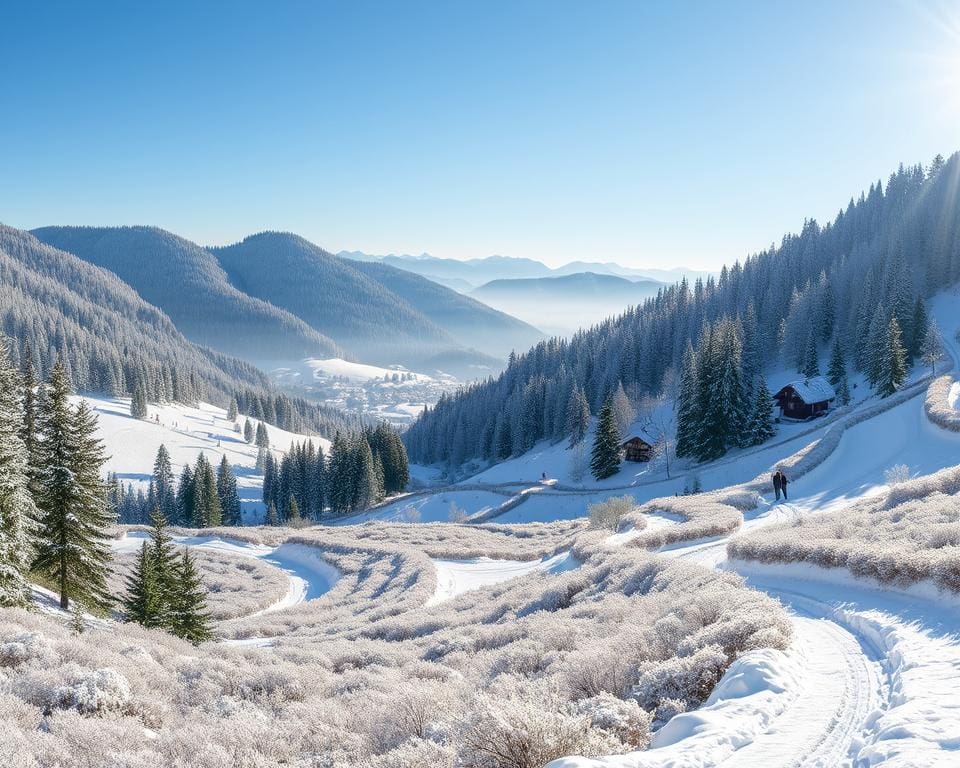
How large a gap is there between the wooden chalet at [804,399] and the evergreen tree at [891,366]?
628cm

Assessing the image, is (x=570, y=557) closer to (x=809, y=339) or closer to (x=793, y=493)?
(x=793, y=493)

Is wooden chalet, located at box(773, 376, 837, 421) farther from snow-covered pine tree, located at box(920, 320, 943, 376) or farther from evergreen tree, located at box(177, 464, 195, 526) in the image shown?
evergreen tree, located at box(177, 464, 195, 526)

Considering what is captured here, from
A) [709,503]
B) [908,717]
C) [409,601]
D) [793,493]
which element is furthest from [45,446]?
[793,493]

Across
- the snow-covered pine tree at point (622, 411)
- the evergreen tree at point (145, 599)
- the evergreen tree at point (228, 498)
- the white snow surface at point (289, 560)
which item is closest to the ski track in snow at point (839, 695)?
the evergreen tree at point (145, 599)

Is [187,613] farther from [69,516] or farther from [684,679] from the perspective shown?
[684,679]

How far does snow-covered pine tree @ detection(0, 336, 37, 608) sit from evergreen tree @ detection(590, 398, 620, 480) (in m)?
58.4

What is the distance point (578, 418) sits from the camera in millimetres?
94500

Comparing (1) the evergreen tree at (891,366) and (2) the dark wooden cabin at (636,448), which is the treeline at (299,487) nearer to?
(2) the dark wooden cabin at (636,448)

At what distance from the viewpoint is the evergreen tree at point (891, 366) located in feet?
207

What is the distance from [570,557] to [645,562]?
9110 millimetres

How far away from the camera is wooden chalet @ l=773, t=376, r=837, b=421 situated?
71375 millimetres

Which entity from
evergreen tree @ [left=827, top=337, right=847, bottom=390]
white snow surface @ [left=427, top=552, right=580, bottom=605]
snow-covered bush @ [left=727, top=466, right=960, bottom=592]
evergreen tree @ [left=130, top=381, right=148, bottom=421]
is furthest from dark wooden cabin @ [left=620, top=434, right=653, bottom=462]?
evergreen tree @ [left=130, top=381, right=148, bottom=421]

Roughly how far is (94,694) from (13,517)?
47.7ft

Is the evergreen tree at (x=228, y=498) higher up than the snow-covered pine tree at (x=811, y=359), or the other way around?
the snow-covered pine tree at (x=811, y=359)
